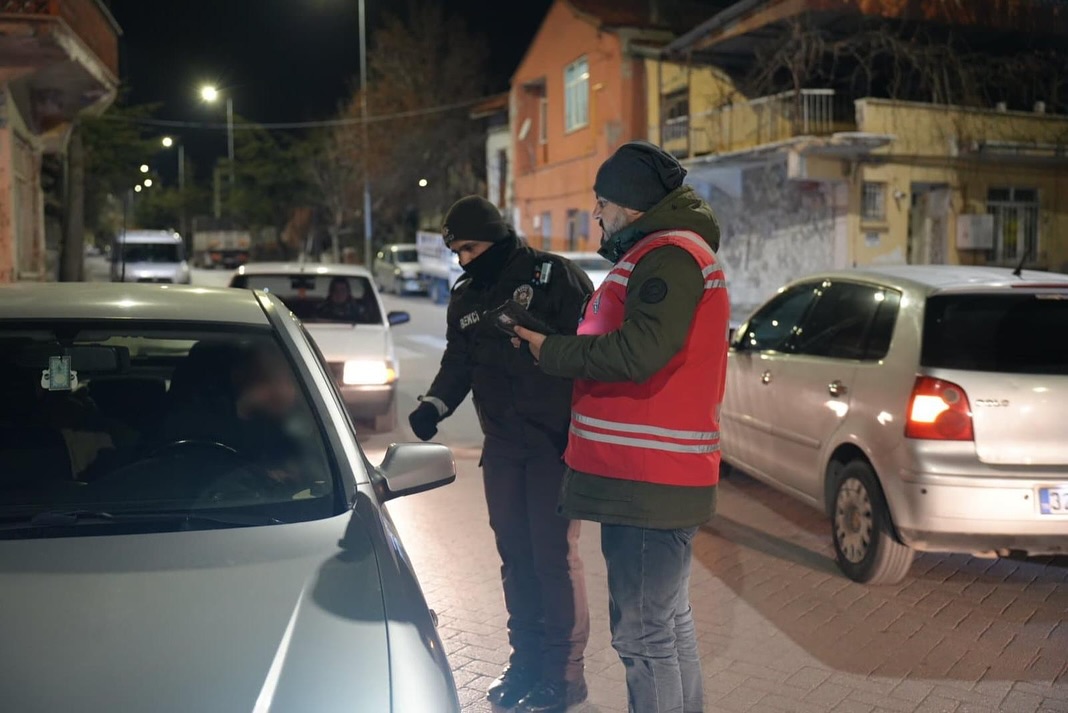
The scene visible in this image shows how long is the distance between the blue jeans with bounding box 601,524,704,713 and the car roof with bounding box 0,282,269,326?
1.39 m

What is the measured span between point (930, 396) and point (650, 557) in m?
2.59

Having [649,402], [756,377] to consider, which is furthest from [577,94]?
[649,402]

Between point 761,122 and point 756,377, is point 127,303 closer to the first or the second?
point 756,377

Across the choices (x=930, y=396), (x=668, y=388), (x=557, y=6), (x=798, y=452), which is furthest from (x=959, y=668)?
(x=557, y=6)

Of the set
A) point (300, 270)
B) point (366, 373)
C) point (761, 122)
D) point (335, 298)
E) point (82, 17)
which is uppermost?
point (82, 17)

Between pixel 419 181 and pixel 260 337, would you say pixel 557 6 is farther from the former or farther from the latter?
pixel 260 337

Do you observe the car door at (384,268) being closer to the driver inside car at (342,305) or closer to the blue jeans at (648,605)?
the driver inside car at (342,305)

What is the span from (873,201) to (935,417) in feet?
56.7

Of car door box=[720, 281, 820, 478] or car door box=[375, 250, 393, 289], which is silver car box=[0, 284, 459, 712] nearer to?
car door box=[720, 281, 820, 478]

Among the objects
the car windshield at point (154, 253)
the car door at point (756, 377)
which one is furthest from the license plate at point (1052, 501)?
the car windshield at point (154, 253)

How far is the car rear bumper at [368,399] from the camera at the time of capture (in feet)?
31.1

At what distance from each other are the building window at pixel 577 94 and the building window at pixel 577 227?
2501 millimetres

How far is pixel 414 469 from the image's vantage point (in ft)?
10.9

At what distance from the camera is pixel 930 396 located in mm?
5145
